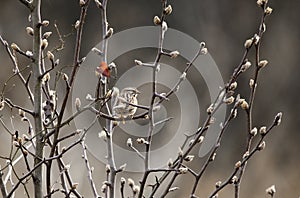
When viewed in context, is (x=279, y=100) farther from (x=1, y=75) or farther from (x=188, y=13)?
(x=1, y=75)

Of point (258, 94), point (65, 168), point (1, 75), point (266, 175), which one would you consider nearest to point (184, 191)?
point (266, 175)

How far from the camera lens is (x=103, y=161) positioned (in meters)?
1.97

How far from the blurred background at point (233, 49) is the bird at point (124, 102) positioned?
134cm

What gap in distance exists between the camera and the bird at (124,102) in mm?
629

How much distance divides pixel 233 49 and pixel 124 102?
1.50 meters

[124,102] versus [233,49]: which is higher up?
[233,49]

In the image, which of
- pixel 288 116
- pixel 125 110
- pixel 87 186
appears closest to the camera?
pixel 125 110

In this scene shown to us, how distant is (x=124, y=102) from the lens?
0.64m

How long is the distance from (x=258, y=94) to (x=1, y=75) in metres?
1.11

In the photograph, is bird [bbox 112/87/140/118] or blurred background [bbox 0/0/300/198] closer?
bird [bbox 112/87/140/118]

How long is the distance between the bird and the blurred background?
52.9 inches

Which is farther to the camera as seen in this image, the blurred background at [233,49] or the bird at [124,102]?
the blurred background at [233,49]

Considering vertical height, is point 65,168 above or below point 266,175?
below

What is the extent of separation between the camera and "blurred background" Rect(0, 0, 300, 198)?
2012 mm
